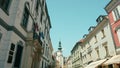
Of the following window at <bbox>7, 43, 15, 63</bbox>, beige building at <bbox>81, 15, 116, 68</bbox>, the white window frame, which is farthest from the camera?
beige building at <bbox>81, 15, 116, 68</bbox>

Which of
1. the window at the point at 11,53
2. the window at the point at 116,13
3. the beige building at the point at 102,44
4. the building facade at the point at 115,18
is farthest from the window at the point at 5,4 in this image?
the beige building at the point at 102,44

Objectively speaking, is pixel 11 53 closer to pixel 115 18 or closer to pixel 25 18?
pixel 25 18

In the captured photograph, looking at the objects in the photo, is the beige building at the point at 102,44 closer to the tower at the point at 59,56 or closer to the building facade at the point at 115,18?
the building facade at the point at 115,18

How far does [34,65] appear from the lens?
1572 cm

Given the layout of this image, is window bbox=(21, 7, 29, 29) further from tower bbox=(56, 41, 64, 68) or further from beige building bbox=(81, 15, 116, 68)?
tower bbox=(56, 41, 64, 68)

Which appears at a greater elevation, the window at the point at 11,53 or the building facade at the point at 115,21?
the building facade at the point at 115,21

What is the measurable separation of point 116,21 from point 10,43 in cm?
1254

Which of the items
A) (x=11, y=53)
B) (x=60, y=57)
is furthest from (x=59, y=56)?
(x=11, y=53)

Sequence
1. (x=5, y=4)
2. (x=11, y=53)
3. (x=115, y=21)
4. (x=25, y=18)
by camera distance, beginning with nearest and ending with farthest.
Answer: (x=5, y=4), (x=11, y=53), (x=25, y=18), (x=115, y=21)

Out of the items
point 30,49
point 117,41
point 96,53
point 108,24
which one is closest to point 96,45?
point 96,53

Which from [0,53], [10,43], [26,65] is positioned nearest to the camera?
[0,53]

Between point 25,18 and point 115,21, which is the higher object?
point 115,21

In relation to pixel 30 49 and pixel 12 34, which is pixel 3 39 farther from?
pixel 30 49

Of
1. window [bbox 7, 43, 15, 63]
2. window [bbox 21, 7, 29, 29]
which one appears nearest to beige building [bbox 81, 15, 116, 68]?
window [bbox 21, 7, 29, 29]
